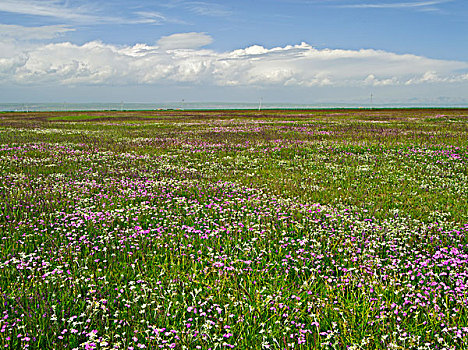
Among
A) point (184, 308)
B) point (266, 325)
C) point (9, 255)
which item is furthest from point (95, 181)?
point (266, 325)

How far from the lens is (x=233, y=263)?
5.98 meters

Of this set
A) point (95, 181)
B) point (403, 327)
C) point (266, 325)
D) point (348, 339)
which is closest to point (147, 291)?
point (266, 325)

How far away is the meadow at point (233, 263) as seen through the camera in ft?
13.8

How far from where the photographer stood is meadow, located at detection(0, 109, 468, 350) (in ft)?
13.8

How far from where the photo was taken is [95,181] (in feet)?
41.0

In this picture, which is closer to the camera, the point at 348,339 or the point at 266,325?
the point at 348,339

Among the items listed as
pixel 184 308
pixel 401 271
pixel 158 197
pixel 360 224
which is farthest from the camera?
pixel 158 197

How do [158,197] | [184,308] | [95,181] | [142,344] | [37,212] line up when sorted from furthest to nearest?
[95,181]
[158,197]
[37,212]
[184,308]
[142,344]

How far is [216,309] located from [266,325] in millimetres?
709

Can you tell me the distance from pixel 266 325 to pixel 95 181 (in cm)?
1007

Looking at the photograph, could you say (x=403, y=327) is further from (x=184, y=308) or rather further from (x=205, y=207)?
(x=205, y=207)

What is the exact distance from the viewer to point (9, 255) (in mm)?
6227

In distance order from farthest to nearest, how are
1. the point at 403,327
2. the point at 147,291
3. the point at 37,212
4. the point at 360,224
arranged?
1. the point at 37,212
2. the point at 360,224
3. the point at 147,291
4. the point at 403,327

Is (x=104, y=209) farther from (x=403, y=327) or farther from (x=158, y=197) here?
(x=403, y=327)
